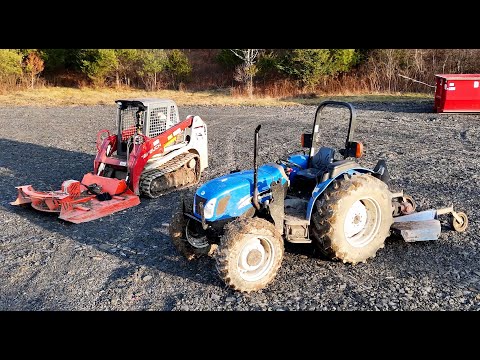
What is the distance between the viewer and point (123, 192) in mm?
7898

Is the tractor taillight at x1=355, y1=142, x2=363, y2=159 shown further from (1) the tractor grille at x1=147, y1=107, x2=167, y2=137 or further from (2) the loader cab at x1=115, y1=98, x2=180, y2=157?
(1) the tractor grille at x1=147, y1=107, x2=167, y2=137

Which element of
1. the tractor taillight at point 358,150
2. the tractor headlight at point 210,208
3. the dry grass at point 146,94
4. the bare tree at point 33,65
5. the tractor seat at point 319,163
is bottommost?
the tractor headlight at point 210,208

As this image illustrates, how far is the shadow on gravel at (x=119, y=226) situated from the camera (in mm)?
5535

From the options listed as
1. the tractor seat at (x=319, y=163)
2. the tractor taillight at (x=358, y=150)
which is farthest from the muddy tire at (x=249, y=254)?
the tractor taillight at (x=358, y=150)

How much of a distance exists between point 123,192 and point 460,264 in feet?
18.2

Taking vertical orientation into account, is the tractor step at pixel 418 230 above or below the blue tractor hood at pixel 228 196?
below

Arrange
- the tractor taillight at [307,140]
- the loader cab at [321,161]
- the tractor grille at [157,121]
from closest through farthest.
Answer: the loader cab at [321,161], the tractor taillight at [307,140], the tractor grille at [157,121]

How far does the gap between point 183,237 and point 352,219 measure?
2132 mm

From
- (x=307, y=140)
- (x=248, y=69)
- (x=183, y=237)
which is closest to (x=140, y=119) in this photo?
(x=183, y=237)

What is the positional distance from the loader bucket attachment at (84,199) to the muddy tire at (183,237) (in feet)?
7.08

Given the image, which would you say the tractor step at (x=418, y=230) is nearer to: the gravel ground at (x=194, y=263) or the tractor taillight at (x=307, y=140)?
the gravel ground at (x=194, y=263)

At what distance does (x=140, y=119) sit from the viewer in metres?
8.66

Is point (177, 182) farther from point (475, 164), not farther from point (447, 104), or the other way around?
point (447, 104)
